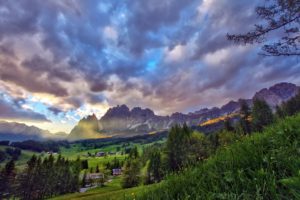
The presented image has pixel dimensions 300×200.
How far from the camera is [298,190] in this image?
3410 millimetres

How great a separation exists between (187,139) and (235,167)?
230 ft

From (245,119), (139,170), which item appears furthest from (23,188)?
(245,119)

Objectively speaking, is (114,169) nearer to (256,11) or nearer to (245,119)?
(245,119)

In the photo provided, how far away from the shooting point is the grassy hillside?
3.73 m

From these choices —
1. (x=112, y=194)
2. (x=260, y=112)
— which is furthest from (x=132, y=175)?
(x=112, y=194)

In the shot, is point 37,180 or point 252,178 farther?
point 37,180

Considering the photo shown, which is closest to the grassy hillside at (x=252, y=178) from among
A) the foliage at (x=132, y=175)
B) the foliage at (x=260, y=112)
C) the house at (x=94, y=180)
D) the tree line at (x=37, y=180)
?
the foliage at (x=260, y=112)

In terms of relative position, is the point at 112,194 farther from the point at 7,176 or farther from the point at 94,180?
the point at 94,180

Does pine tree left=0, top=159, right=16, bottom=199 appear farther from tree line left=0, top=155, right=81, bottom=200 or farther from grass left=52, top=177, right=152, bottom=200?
grass left=52, top=177, right=152, bottom=200

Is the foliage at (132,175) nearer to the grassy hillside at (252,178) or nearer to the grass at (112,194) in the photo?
the grass at (112,194)

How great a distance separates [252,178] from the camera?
459 cm

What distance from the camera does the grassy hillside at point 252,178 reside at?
373 cm

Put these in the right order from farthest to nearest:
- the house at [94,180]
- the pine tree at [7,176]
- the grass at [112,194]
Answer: the house at [94,180] → the pine tree at [7,176] → the grass at [112,194]

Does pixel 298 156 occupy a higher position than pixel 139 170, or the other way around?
pixel 298 156
